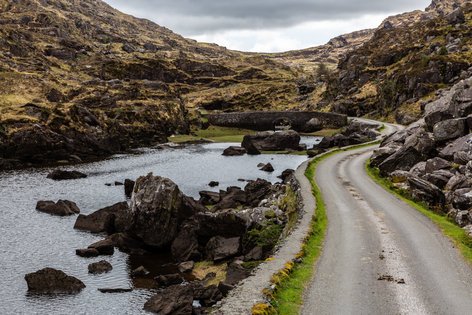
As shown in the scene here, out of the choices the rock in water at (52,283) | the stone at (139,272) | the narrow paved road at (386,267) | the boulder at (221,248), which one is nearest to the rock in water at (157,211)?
the boulder at (221,248)

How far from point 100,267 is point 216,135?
131820 mm

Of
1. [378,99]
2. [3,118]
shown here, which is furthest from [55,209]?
[378,99]

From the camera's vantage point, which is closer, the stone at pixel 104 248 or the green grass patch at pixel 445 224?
the green grass patch at pixel 445 224

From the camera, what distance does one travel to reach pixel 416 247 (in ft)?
94.3

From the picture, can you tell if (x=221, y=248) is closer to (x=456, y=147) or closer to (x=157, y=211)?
(x=157, y=211)

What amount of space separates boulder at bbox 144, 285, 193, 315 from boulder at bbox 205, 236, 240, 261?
28.3 feet

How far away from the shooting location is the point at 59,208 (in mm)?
56656

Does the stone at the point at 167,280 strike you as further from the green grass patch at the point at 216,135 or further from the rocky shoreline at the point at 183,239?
the green grass patch at the point at 216,135

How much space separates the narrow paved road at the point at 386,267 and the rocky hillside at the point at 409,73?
98.9 meters

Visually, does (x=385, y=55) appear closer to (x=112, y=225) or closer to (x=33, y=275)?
(x=112, y=225)

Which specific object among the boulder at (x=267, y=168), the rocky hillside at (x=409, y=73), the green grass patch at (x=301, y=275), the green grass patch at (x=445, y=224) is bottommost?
the boulder at (x=267, y=168)

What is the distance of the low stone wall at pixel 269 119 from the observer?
557 feet

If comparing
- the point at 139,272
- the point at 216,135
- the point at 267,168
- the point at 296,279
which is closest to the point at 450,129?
the point at 296,279

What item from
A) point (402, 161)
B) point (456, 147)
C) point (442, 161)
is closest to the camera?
point (442, 161)
